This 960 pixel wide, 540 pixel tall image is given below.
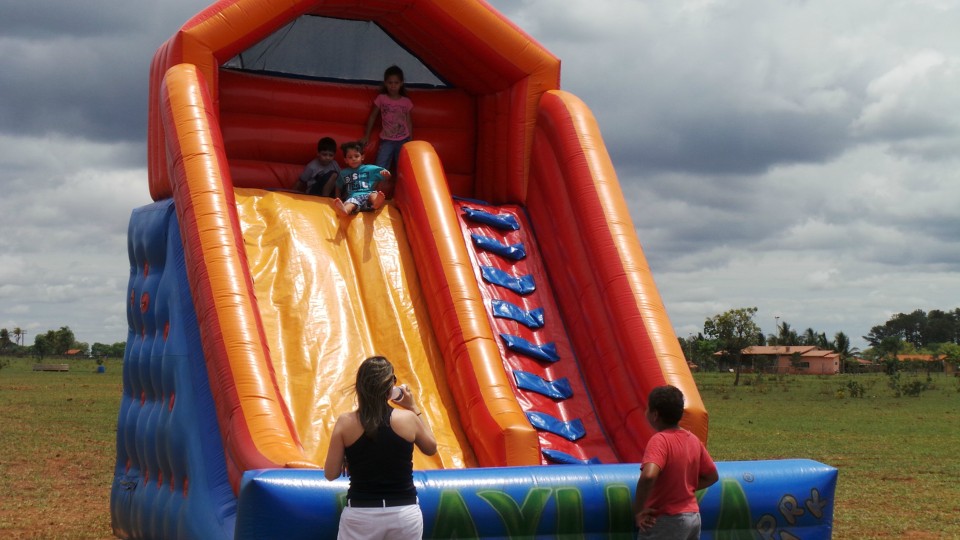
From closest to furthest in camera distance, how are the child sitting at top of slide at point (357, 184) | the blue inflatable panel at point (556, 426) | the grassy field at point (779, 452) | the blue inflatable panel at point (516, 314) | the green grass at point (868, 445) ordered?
1. the blue inflatable panel at point (556, 426)
2. the blue inflatable panel at point (516, 314)
3. the child sitting at top of slide at point (357, 184)
4. the grassy field at point (779, 452)
5. the green grass at point (868, 445)

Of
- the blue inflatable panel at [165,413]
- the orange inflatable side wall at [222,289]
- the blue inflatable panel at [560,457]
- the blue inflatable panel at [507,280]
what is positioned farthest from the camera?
the blue inflatable panel at [507,280]

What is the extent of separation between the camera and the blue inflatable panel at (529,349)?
6.53m

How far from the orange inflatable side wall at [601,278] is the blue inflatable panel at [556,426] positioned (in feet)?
0.67

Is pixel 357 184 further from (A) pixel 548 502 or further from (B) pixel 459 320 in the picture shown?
(A) pixel 548 502

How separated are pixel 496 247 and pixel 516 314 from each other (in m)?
0.57

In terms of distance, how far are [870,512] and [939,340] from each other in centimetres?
10185

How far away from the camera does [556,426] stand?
241 inches

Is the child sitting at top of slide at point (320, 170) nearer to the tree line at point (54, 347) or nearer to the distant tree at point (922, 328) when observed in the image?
the tree line at point (54, 347)

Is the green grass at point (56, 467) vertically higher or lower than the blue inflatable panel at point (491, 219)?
lower

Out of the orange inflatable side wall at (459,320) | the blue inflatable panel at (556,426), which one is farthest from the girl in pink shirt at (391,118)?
the blue inflatable panel at (556,426)

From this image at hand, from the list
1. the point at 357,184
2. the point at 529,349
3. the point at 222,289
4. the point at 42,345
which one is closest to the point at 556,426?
the point at 529,349

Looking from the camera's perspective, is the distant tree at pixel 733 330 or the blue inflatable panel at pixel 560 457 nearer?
the blue inflatable panel at pixel 560 457

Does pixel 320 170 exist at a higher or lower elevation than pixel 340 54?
lower

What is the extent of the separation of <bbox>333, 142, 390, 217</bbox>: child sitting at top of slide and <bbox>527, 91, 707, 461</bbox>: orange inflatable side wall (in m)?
1.09
